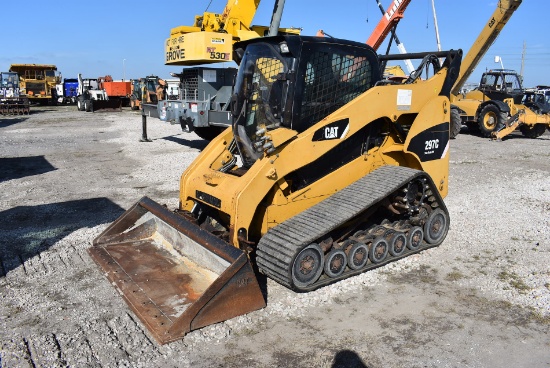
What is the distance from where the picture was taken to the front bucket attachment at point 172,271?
389cm

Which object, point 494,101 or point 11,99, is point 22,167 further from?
point 11,99

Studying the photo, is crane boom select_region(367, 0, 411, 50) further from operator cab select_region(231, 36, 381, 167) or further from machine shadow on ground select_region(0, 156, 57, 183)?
operator cab select_region(231, 36, 381, 167)

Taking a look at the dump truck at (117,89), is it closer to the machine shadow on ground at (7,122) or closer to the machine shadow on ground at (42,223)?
the machine shadow on ground at (7,122)

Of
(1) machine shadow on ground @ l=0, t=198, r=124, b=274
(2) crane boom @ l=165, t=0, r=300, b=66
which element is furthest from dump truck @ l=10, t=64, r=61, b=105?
(1) machine shadow on ground @ l=0, t=198, r=124, b=274

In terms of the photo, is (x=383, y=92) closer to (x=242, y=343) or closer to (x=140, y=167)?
(x=242, y=343)

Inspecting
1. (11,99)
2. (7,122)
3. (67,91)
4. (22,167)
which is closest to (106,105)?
(11,99)

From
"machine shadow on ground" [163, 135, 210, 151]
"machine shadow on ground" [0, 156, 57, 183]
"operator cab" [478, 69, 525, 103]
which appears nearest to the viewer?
"machine shadow on ground" [0, 156, 57, 183]

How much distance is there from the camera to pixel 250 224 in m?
4.69

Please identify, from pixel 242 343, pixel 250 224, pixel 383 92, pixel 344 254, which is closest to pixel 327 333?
pixel 242 343

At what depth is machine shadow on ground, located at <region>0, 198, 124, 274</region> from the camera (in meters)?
5.61

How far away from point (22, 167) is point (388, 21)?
13.1 metres

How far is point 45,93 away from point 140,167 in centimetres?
2964

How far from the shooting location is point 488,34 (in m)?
14.4

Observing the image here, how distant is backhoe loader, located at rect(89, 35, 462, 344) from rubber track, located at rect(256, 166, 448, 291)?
0.01 metres
